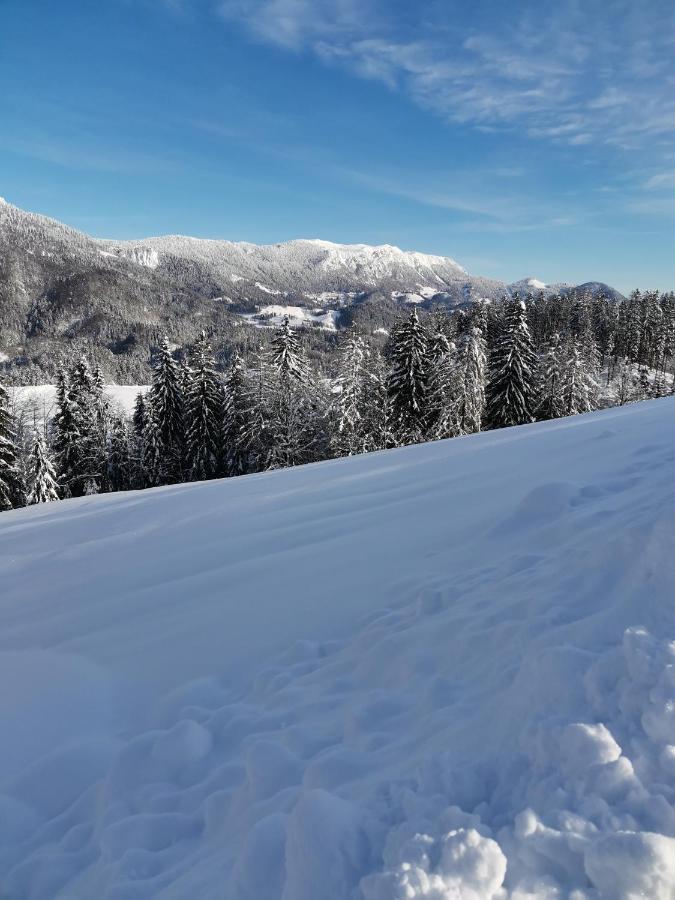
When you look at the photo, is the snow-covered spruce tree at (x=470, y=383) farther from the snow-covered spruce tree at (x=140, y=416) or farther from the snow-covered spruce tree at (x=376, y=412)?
the snow-covered spruce tree at (x=140, y=416)

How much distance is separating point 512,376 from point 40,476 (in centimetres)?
3185

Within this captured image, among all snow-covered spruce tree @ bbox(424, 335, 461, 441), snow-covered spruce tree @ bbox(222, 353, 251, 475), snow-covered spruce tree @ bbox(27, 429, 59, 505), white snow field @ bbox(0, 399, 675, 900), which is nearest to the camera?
white snow field @ bbox(0, 399, 675, 900)

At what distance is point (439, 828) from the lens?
6.96ft

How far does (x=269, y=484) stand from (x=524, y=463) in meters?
5.49

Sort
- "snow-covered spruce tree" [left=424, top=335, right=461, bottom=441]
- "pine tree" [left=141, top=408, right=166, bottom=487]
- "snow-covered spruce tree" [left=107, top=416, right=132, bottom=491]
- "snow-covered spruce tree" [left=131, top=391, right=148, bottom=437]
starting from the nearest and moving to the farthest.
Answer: "snow-covered spruce tree" [left=424, top=335, right=461, bottom=441] → "pine tree" [left=141, top=408, right=166, bottom=487] → "snow-covered spruce tree" [left=131, top=391, right=148, bottom=437] → "snow-covered spruce tree" [left=107, top=416, right=132, bottom=491]

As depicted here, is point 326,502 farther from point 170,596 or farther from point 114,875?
point 114,875

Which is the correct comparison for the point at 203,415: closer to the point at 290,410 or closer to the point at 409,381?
the point at 290,410

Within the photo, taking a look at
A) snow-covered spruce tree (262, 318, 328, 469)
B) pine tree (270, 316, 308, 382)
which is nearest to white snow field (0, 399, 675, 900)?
snow-covered spruce tree (262, 318, 328, 469)

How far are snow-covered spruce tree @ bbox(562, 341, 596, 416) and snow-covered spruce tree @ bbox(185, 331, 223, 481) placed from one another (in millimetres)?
25848

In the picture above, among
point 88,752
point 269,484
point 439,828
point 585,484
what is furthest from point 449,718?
point 269,484

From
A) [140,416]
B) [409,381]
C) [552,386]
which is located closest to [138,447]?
[140,416]

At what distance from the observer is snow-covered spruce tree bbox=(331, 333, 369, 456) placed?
29.6 m

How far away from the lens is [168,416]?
1401 inches

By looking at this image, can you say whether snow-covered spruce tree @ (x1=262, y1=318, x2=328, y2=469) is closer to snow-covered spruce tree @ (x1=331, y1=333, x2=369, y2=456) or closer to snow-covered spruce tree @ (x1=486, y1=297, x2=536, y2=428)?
snow-covered spruce tree @ (x1=331, y1=333, x2=369, y2=456)
